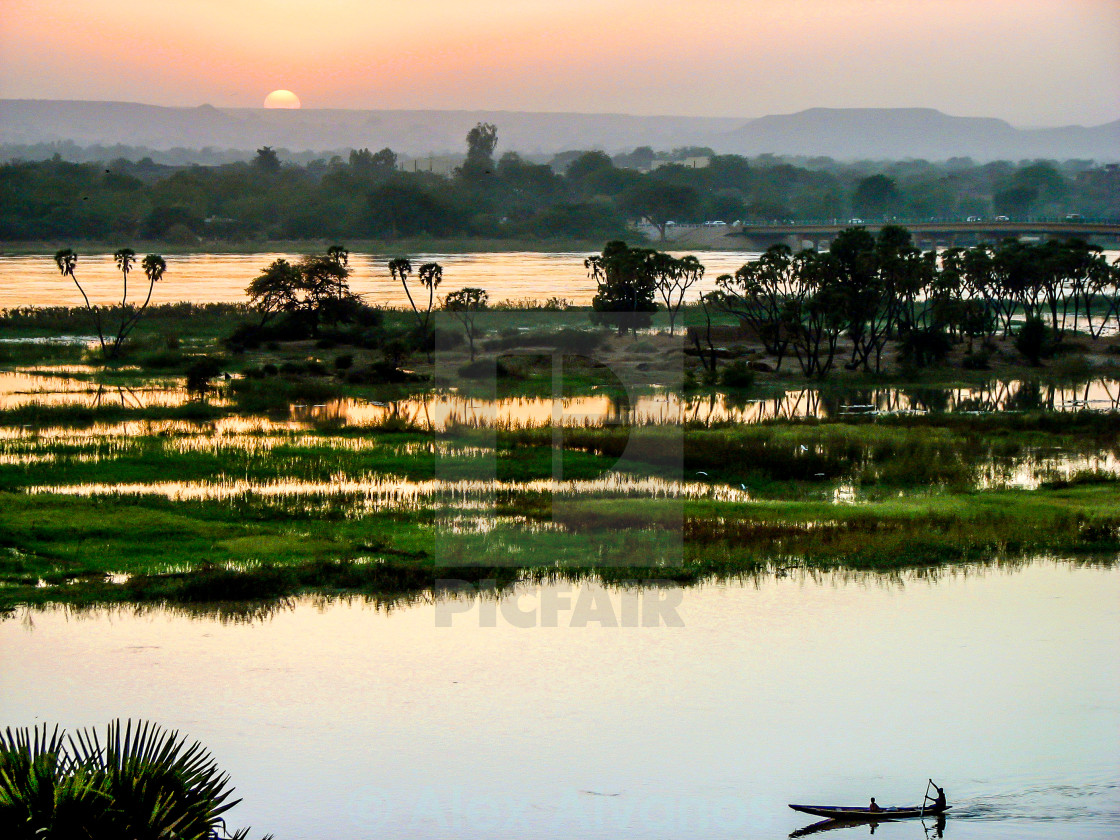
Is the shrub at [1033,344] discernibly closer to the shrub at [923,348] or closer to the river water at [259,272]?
the shrub at [923,348]

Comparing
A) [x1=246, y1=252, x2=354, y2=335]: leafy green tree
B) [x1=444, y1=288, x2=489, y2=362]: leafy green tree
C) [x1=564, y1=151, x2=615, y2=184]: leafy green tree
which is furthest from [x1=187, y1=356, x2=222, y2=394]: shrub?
[x1=564, y1=151, x2=615, y2=184]: leafy green tree

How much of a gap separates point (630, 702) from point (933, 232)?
114 meters

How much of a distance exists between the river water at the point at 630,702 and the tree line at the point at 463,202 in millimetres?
124779

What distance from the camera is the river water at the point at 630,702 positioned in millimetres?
14180

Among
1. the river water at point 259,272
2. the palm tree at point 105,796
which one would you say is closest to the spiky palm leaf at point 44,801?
the palm tree at point 105,796

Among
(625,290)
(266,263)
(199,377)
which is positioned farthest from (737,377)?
(266,263)

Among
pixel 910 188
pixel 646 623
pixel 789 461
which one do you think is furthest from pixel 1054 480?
pixel 910 188

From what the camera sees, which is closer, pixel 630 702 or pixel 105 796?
pixel 105 796

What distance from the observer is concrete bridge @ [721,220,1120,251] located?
114 m

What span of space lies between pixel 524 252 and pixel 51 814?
138m

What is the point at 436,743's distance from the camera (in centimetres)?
1585

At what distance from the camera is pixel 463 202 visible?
157875 mm

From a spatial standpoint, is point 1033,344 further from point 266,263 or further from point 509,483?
point 266,263

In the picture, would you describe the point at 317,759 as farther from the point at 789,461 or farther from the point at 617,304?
the point at 617,304
